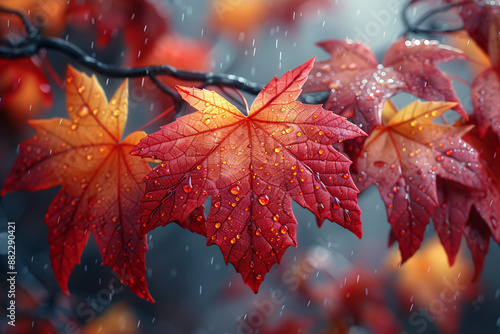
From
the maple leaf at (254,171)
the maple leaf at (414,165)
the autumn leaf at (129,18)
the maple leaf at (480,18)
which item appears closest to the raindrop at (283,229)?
the maple leaf at (254,171)

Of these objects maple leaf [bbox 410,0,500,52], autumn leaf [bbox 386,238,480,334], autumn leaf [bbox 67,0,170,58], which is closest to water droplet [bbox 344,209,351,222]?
maple leaf [bbox 410,0,500,52]

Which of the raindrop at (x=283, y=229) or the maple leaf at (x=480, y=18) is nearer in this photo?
the raindrop at (x=283, y=229)

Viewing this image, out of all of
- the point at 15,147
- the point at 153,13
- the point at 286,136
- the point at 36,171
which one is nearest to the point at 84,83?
the point at 36,171

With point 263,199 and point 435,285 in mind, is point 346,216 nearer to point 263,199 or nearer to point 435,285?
point 263,199

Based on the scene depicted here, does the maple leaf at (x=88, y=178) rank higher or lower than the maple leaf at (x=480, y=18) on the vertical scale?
lower

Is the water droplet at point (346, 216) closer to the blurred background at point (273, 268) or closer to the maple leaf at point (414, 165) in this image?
the maple leaf at point (414, 165)
